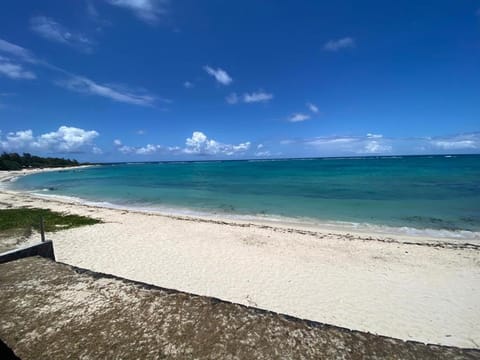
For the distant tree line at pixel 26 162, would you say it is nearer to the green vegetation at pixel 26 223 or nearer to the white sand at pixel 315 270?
the green vegetation at pixel 26 223

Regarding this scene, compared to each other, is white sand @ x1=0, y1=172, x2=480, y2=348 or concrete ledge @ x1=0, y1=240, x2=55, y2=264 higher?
concrete ledge @ x1=0, y1=240, x2=55, y2=264

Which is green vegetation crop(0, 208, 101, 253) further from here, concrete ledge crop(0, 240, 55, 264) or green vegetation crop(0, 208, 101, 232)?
concrete ledge crop(0, 240, 55, 264)

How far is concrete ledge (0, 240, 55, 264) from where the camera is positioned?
3.63 m

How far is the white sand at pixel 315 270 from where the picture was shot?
17.5 feet

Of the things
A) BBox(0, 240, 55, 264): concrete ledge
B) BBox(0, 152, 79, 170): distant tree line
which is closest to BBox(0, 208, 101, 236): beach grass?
BBox(0, 240, 55, 264): concrete ledge

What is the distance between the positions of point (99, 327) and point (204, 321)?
0.91 metres

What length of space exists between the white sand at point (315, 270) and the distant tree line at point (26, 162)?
9391 cm

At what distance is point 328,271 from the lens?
7414mm

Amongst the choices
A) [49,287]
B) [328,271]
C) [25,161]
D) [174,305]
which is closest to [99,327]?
[174,305]

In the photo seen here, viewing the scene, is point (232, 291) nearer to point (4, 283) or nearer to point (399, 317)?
point (399, 317)

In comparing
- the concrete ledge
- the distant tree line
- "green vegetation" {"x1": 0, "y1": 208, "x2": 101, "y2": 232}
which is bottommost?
"green vegetation" {"x1": 0, "y1": 208, "x2": 101, "y2": 232}

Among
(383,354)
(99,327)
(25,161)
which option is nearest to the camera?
(383,354)

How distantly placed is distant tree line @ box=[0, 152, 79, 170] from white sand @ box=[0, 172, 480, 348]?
3697 inches

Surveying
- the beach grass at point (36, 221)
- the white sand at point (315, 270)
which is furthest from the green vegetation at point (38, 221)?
the white sand at point (315, 270)
